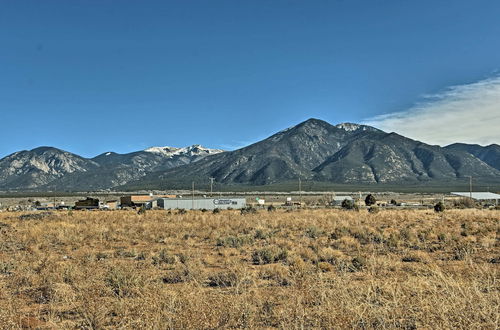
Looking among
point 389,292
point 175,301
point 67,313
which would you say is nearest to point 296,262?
point 389,292

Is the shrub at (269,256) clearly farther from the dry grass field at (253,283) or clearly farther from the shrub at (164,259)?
the shrub at (164,259)

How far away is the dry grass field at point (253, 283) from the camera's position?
7551 millimetres

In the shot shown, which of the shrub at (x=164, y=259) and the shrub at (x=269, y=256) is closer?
→ the shrub at (x=164, y=259)

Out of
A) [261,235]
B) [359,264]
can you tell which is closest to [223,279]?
[359,264]

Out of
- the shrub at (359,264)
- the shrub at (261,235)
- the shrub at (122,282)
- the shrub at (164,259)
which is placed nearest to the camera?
the shrub at (122,282)

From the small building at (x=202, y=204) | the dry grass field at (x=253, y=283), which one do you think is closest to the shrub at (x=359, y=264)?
the dry grass field at (x=253, y=283)

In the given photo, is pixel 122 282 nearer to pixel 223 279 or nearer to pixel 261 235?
pixel 223 279

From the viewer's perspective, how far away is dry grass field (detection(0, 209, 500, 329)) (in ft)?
24.8

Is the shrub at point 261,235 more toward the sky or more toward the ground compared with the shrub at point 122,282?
more toward the ground

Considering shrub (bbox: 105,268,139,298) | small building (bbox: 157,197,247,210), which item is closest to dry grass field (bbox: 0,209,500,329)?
shrub (bbox: 105,268,139,298)

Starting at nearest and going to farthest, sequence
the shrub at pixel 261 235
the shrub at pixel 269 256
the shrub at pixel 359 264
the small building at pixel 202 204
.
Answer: the shrub at pixel 359 264 → the shrub at pixel 269 256 → the shrub at pixel 261 235 → the small building at pixel 202 204

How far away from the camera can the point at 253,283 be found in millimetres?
11750

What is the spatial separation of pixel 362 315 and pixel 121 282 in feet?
22.6

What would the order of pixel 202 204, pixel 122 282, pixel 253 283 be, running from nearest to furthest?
1. pixel 122 282
2. pixel 253 283
3. pixel 202 204
